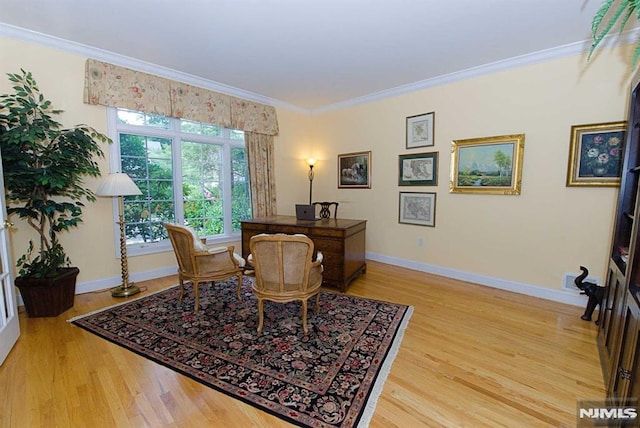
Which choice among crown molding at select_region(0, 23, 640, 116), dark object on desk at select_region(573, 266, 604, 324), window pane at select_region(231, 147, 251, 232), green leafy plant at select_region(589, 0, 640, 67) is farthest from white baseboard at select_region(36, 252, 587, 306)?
crown molding at select_region(0, 23, 640, 116)

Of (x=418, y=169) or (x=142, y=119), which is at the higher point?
(x=142, y=119)

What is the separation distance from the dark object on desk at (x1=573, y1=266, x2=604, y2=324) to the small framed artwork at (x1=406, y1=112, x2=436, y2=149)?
225 centimetres

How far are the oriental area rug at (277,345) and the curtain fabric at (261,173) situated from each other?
1.83 meters

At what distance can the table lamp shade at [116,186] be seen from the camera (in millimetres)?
2877

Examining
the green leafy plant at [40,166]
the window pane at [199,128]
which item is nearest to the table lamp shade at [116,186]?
the green leafy plant at [40,166]

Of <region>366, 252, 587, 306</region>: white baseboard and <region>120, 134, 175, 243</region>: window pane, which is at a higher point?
<region>120, 134, 175, 243</region>: window pane

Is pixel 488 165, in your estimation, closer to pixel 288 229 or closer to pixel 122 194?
pixel 288 229

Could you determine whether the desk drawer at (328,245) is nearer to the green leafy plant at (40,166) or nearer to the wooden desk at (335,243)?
the wooden desk at (335,243)

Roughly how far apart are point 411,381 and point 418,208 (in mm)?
2735

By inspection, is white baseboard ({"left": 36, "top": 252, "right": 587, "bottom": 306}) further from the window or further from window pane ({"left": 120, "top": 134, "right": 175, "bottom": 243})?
window pane ({"left": 120, "top": 134, "right": 175, "bottom": 243})

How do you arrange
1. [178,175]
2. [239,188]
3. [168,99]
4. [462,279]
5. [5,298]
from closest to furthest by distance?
[5,298], [168,99], [462,279], [178,175], [239,188]

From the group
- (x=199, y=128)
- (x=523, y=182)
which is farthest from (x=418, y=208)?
(x=199, y=128)

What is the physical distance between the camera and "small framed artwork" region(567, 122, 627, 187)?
267 cm

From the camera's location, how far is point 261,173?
470cm
